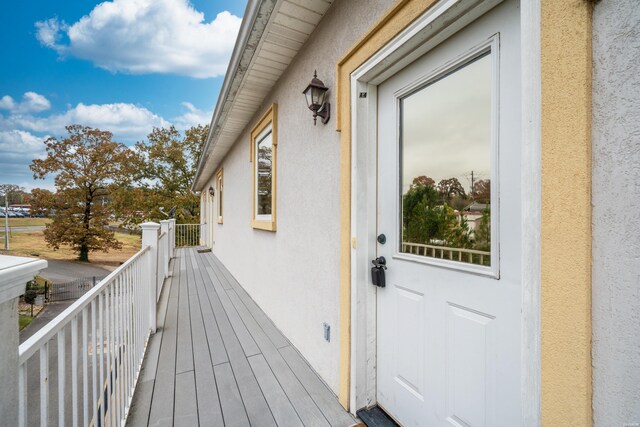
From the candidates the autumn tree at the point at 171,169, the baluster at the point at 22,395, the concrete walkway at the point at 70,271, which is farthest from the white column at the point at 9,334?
the autumn tree at the point at 171,169

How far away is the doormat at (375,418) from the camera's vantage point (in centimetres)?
165

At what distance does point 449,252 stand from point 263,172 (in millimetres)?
3000

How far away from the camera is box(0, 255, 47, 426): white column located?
0.62 m

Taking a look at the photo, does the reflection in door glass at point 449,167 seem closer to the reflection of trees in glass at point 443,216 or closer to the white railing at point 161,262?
the reflection of trees in glass at point 443,216

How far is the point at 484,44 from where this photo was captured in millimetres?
1176

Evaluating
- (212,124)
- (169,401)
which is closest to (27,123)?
(212,124)

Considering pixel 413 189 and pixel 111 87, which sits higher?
pixel 111 87

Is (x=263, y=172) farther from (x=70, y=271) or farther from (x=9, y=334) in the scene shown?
(x=70, y=271)

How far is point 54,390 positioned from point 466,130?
5.50m

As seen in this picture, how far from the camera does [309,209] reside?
7.89ft

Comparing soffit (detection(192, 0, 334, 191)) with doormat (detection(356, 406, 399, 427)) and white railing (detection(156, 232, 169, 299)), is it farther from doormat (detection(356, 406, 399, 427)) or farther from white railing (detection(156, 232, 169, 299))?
doormat (detection(356, 406, 399, 427))

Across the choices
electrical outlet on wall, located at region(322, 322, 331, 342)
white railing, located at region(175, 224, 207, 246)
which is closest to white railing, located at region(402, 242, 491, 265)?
electrical outlet on wall, located at region(322, 322, 331, 342)

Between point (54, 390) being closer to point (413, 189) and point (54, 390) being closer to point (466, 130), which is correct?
point (413, 189)

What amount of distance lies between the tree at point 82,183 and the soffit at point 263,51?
1310 centimetres
